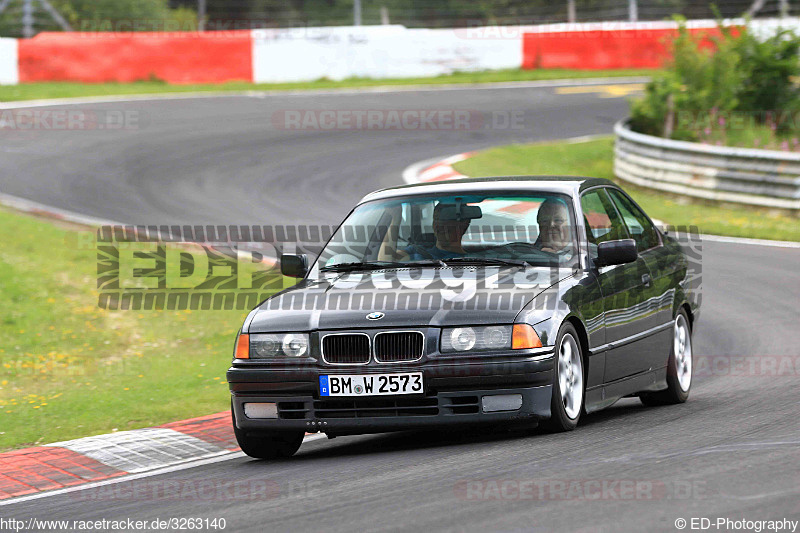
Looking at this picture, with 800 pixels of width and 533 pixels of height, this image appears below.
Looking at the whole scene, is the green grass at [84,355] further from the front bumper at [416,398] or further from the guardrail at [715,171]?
the guardrail at [715,171]

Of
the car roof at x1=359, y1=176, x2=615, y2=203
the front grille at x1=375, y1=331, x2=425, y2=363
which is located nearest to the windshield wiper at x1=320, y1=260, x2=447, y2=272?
the car roof at x1=359, y1=176, x2=615, y2=203

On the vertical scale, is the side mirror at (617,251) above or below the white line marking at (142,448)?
above

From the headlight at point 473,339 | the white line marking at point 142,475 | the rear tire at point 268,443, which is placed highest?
the headlight at point 473,339

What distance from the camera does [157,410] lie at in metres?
9.12

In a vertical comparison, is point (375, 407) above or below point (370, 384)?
below

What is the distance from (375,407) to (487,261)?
4.17 ft

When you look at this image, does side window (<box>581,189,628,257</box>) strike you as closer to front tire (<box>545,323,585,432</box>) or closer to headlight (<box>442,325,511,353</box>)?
front tire (<box>545,323,585,432</box>)

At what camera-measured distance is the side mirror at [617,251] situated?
7.37m

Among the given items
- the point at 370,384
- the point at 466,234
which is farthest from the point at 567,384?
the point at 466,234

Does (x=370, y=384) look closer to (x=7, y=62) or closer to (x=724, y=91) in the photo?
(x=724, y=91)

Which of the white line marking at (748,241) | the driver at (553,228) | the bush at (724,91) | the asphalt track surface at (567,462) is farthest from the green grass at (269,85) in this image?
the driver at (553,228)

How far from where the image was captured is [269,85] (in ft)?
106

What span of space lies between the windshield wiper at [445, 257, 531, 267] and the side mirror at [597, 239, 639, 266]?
1.49ft

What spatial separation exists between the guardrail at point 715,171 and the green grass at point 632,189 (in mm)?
166
